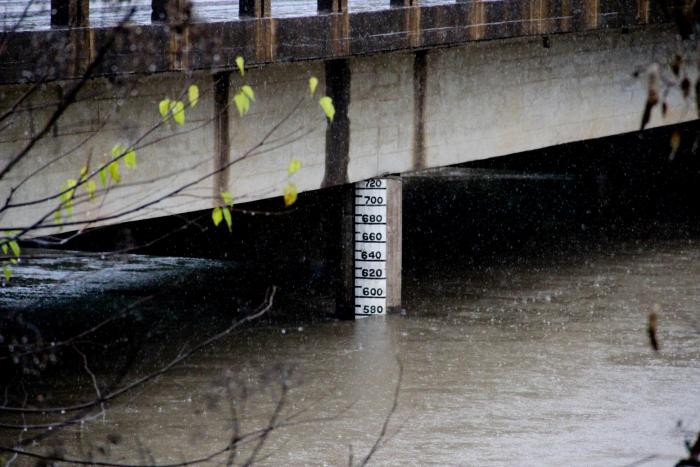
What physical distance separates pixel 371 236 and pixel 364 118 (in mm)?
1438

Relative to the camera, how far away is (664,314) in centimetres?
1463

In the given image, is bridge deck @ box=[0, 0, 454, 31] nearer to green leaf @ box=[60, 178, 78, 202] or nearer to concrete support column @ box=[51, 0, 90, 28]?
concrete support column @ box=[51, 0, 90, 28]

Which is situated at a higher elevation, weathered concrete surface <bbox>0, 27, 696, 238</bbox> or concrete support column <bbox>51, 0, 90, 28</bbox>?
concrete support column <bbox>51, 0, 90, 28</bbox>

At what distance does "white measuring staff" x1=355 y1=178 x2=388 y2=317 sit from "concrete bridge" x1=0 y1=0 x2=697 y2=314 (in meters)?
0.07

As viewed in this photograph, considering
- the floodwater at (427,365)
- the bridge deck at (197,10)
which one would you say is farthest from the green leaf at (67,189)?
the bridge deck at (197,10)

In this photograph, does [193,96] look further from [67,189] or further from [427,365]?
[427,365]

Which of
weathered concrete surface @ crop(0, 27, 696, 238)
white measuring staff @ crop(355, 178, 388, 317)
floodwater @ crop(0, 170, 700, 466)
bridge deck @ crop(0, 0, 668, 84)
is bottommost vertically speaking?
floodwater @ crop(0, 170, 700, 466)

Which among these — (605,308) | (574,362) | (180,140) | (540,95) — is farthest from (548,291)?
(180,140)

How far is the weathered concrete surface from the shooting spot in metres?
9.91

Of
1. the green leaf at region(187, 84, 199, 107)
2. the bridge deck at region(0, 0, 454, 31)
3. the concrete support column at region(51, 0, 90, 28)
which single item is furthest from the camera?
the bridge deck at region(0, 0, 454, 31)

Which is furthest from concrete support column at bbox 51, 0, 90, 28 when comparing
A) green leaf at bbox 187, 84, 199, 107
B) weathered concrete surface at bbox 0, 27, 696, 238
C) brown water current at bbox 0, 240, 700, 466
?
green leaf at bbox 187, 84, 199, 107

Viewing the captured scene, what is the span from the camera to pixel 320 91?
504 inches

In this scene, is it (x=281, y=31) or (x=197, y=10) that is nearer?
(x=281, y=31)

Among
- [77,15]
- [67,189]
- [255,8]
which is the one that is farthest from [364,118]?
[67,189]
